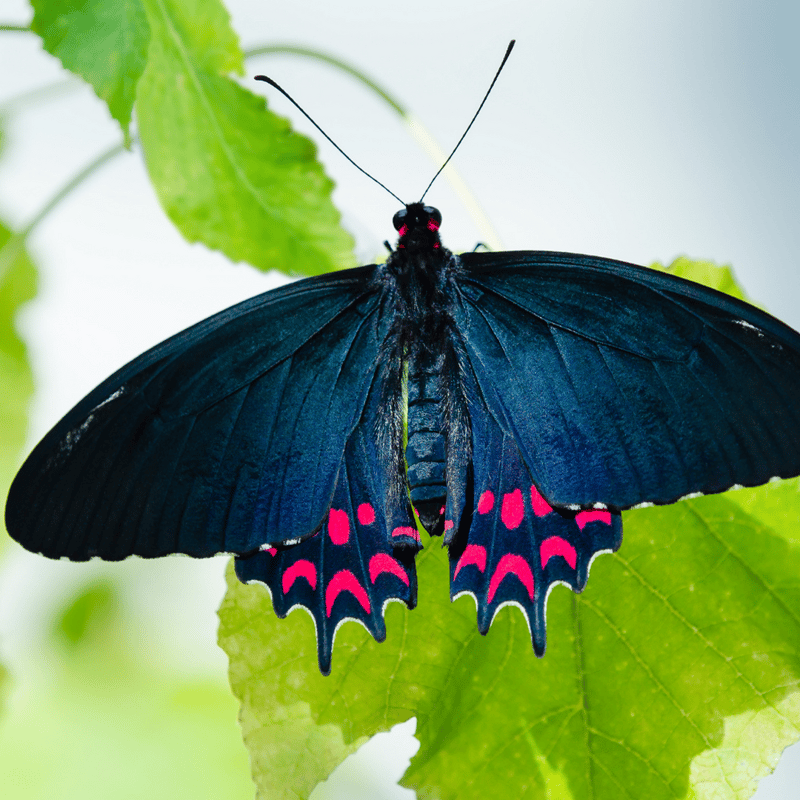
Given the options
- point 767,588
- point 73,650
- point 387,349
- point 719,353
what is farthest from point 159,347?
point 73,650

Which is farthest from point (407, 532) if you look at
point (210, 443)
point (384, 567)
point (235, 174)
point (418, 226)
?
point (235, 174)

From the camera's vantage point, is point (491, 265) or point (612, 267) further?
point (491, 265)

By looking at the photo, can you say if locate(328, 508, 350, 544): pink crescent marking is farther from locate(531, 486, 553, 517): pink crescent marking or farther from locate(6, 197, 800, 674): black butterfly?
locate(531, 486, 553, 517): pink crescent marking

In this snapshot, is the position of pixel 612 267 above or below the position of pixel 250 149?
below

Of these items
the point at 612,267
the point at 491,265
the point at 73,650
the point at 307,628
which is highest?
the point at 73,650

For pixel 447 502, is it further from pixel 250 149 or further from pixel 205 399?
pixel 250 149

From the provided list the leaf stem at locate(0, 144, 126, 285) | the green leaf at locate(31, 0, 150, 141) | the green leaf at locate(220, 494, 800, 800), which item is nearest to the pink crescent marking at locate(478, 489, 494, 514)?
the green leaf at locate(220, 494, 800, 800)

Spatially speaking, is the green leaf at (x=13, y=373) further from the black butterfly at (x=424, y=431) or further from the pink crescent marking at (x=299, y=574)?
the pink crescent marking at (x=299, y=574)

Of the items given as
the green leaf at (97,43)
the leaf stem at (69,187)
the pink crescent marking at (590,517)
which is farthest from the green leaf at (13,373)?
the pink crescent marking at (590,517)
